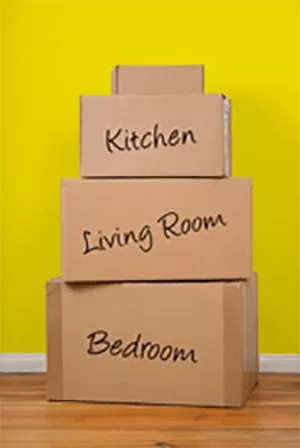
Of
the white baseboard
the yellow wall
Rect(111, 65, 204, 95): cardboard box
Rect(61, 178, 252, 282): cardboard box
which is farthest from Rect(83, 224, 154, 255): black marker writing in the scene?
the white baseboard

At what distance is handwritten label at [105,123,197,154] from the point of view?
228 cm

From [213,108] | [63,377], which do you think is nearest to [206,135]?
[213,108]

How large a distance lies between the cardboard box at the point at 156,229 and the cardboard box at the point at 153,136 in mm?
33

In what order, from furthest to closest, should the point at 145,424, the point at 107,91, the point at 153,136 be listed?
the point at 107,91
the point at 153,136
the point at 145,424

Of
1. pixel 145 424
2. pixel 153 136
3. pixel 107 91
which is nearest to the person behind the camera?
pixel 145 424

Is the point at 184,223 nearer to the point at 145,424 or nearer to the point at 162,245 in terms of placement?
the point at 162,245

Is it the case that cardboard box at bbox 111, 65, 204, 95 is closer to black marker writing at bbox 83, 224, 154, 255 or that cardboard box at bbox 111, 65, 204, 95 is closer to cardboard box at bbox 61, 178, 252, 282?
cardboard box at bbox 61, 178, 252, 282

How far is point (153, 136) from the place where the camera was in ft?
7.51

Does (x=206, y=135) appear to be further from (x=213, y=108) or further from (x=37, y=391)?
(x=37, y=391)

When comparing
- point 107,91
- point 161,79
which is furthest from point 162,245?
point 107,91

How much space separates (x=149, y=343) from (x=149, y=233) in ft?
0.90

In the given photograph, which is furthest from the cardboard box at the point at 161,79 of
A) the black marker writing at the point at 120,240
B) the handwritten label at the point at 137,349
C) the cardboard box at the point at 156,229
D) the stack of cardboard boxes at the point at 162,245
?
the handwritten label at the point at 137,349

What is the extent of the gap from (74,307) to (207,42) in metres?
0.90

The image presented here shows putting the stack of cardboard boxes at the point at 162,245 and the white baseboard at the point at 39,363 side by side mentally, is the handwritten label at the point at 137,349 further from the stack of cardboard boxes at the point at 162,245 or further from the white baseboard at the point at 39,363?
the white baseboard at the point at 39,363
